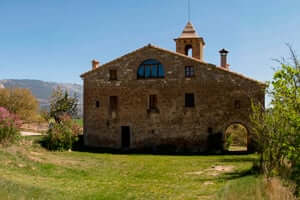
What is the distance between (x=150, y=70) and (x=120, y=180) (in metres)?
13.5

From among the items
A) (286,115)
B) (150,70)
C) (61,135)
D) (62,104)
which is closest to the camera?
(286,115)

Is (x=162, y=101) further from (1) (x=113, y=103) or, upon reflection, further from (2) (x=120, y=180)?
(2) (x=120, y=180)

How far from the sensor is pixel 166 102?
24859mm

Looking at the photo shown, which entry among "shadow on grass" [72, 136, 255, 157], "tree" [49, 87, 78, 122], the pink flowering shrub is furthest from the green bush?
"tree" [49, 87, 78, 122]

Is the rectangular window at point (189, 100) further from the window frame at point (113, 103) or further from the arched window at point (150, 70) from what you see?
the window frame at point (113, 103)

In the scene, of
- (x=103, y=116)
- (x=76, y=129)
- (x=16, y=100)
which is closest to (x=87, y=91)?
(x=103, y=116)

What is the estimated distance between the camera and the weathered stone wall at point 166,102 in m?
23.4

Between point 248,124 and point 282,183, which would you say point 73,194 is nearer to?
point 282,183

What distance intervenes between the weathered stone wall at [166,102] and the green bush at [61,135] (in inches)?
130

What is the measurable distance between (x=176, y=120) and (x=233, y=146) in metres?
8.02

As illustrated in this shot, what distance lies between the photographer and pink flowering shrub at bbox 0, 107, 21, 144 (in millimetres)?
16703

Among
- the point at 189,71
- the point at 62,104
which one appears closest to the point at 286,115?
the point at 189,71

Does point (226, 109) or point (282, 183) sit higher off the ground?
point (226, 109)

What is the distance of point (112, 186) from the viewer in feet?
39.0
